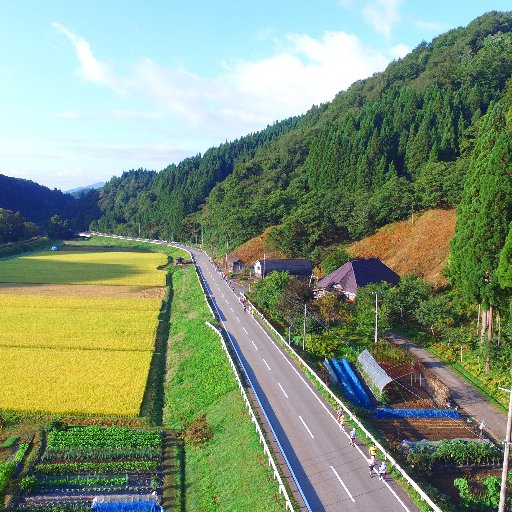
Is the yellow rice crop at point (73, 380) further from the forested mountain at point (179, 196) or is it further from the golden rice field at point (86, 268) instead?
the forested mountain at point (179, 196)

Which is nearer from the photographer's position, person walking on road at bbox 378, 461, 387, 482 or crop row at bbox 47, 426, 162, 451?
person walking on road at bbox 378, 461, 387, 482

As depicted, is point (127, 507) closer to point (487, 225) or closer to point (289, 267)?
point (487, 225)

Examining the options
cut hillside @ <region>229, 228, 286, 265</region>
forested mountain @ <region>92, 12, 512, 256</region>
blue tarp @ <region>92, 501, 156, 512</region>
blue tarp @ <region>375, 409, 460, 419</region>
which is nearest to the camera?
blue tarp @ <region>92, 501, 156, 512</region>

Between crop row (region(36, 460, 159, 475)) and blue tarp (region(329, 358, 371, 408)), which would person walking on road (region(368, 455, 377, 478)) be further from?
crop row (region(36, 460, 159, 475))

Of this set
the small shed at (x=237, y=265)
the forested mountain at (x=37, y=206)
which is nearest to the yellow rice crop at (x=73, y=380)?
the small shed at (x=237, y=265)

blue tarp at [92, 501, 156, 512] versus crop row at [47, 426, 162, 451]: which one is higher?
crop row at [47, 426, 162, 451]

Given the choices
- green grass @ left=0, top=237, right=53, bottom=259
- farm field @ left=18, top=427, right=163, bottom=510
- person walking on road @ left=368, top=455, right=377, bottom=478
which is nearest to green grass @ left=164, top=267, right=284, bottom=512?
farm field @ left=18, top=427, right=163, bottom=510
